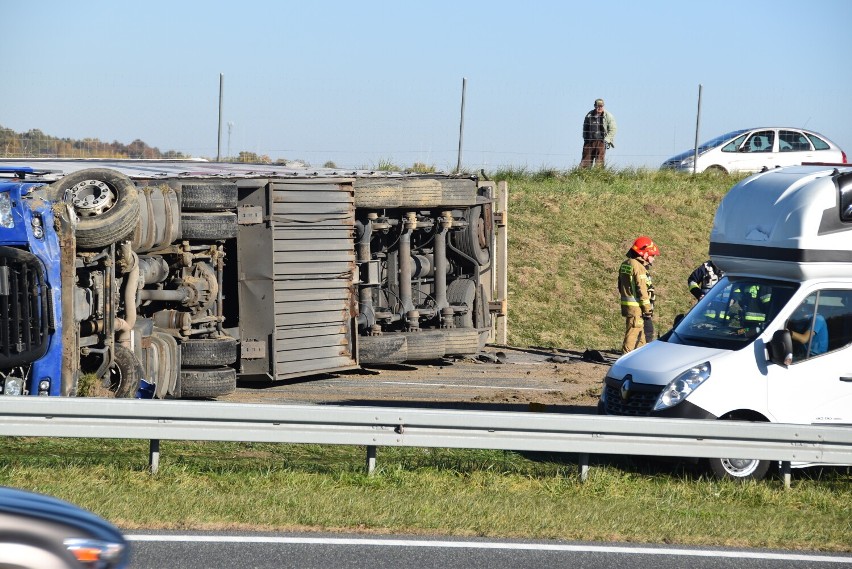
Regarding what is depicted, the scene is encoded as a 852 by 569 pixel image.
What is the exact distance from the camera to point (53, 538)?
461 centimetres

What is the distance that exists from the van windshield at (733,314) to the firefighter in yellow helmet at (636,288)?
5762 mm

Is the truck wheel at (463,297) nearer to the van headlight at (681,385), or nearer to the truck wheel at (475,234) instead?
the truck wheel at (475,234)

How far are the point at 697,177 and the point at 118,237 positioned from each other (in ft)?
60.8

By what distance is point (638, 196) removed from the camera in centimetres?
2697

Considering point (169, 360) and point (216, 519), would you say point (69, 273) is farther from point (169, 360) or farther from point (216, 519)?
point (216, 519)

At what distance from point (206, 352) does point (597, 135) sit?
1531 centimetres

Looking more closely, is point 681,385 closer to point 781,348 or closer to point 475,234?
point 781,348

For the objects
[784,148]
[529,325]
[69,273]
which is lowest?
[529,325]

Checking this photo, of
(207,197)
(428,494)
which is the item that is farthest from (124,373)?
(428,494)

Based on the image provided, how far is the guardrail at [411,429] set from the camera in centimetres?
867

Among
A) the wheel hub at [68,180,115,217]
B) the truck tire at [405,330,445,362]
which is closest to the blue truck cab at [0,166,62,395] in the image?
the wheel hub at [68,180,115,217]

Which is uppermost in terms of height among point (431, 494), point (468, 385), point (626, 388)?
point (626, 388)

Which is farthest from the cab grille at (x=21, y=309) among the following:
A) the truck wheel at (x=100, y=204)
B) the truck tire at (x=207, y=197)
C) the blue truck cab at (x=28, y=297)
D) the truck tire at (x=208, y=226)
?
the truck tire at (x=207, y=197)

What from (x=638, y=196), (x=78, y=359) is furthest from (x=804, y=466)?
(x=638, y=196)
